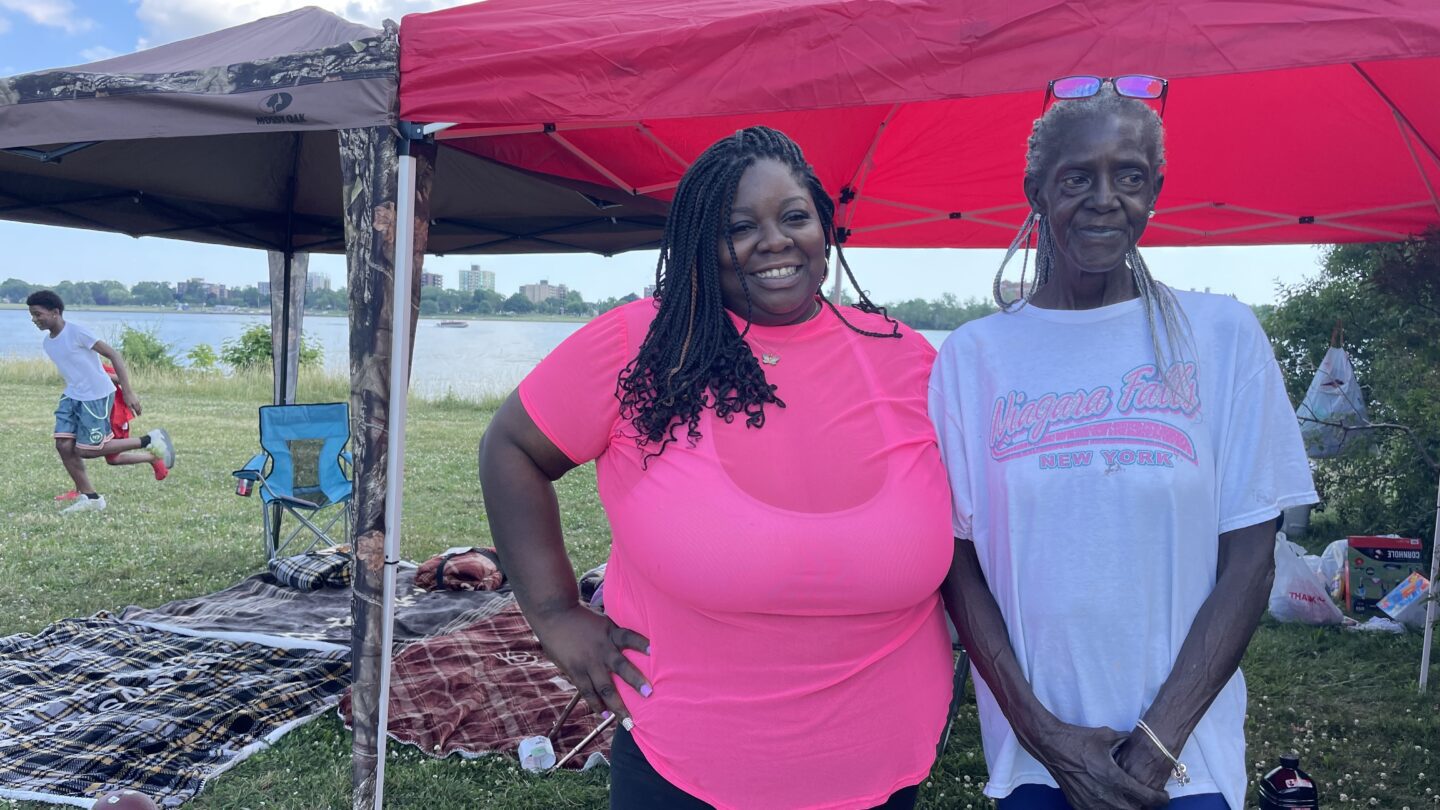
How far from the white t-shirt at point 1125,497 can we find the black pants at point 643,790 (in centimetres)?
16

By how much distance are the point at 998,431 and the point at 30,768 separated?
3.72 metres

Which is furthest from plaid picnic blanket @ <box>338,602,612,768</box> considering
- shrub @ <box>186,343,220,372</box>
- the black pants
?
shrub @ <box>186,343,220,372</box>

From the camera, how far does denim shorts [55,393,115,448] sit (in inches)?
318

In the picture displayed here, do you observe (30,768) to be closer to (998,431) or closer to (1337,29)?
(998,431)

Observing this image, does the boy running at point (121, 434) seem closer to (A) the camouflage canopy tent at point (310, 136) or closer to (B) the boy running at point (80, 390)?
(B) the boy running at point (80, 390)

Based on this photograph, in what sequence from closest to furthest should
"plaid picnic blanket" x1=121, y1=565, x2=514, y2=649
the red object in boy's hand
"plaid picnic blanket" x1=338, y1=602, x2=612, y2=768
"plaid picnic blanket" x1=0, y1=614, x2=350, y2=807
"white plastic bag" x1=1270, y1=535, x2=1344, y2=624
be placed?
the red object in boy's hand → "plaid picnic blanket" x1=0, y1=614, x2=350, y2=807 → "plaid picnic blanket" x1=338, y1=602, x2=612, y2=768 → "plaid picnic blanket" x1=121, y1=565, x2=514, y2=649 → "white plastic bag" x1=1270, y1=535, x2=1344, y2=624

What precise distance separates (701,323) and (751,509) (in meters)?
0.36

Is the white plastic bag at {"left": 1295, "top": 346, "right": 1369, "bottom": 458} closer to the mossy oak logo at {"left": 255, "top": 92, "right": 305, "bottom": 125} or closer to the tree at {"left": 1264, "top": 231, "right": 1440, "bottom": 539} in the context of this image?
the tree at {"left": 1264, "top": 231, "right": 1440, "bottom": 539}

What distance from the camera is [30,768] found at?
3471 mm

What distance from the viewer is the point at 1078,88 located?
1552 mm

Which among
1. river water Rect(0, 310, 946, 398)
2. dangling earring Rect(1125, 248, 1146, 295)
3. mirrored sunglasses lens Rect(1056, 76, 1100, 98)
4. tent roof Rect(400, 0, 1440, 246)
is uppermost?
tent roof Rect(400, 0, 1440, 246)

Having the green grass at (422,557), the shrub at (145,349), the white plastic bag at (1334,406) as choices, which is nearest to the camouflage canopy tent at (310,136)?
the green grass at (422,557)

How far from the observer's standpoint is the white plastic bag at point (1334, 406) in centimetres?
614

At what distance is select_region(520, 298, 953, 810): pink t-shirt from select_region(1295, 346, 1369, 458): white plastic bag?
19.0ft
